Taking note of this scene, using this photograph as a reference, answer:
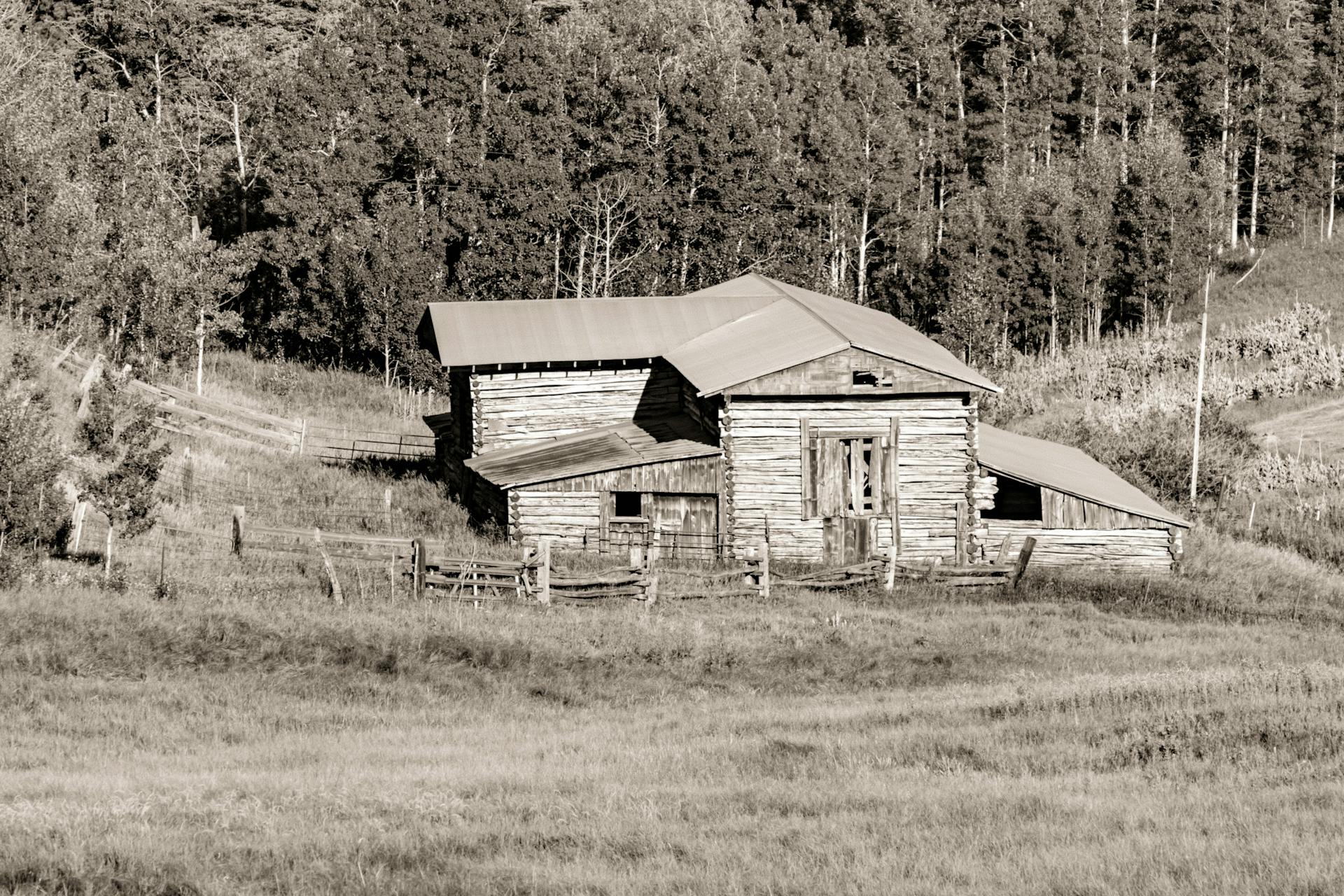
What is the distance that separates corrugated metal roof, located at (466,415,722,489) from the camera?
35.0m

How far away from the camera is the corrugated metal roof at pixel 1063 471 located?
117 feet

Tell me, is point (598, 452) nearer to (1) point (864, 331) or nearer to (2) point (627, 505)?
(2) point (627, 505)

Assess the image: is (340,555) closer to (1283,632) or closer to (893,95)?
(1283,632)

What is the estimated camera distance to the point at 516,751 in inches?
712

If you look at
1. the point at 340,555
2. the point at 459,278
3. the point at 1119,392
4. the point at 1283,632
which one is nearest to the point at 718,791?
the point at 340,555

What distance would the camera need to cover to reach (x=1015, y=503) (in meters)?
40.8

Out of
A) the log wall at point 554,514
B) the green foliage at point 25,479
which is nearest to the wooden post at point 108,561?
the green foliage at point 25,479

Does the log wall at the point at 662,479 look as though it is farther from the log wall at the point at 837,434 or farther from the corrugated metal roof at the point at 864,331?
the corrugated metal roof at the point at 864,331

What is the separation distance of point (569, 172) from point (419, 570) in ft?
124

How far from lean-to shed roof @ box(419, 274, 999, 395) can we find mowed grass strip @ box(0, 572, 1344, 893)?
9.73 metres

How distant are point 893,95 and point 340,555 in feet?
185

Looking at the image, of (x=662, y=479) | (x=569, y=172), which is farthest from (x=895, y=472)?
(x=569, y=172)

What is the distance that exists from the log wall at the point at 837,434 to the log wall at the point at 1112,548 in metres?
1.98

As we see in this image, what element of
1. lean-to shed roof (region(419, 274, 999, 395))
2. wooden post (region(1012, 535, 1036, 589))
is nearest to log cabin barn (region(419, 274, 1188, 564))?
lean-to shed roof (region(419, 274, 999, 395))
